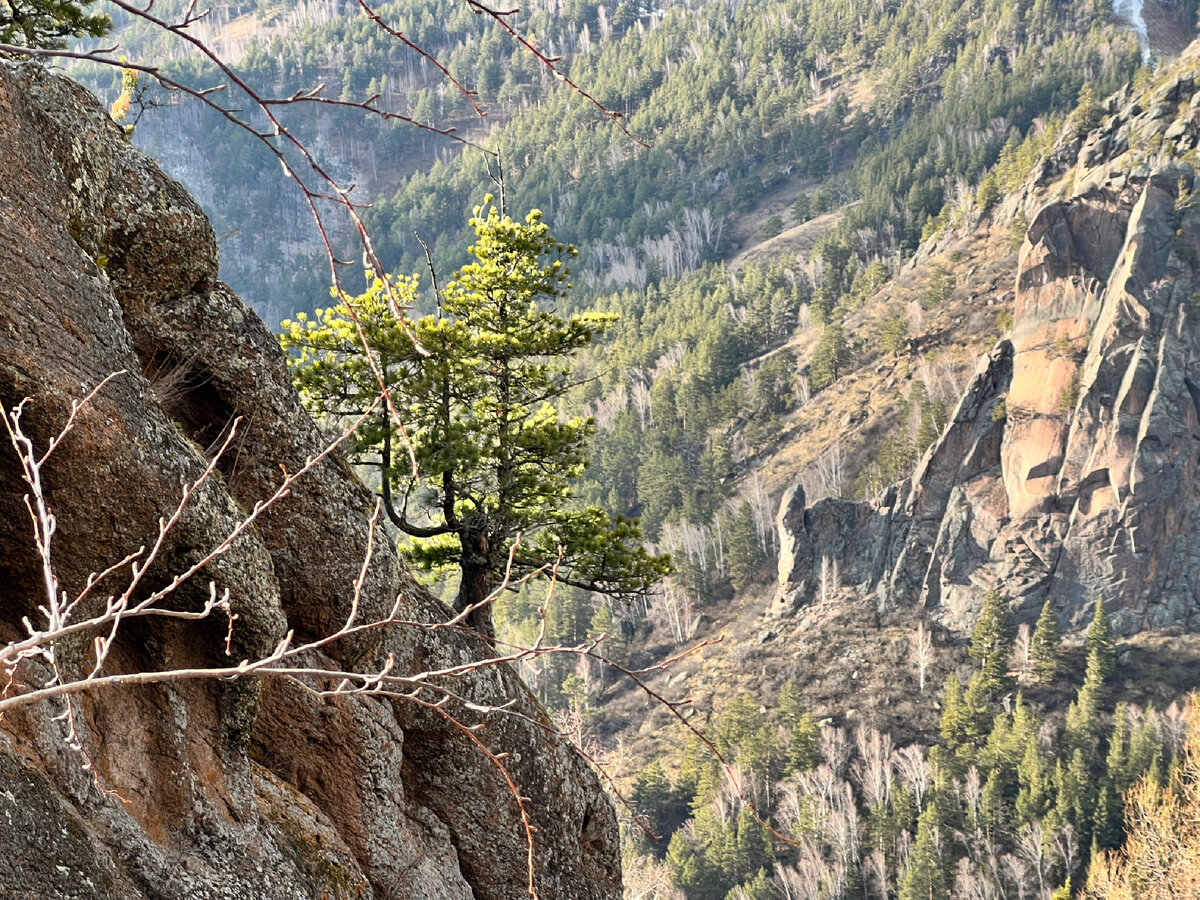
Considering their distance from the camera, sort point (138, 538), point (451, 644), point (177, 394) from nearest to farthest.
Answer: point (138, 538) → point (177, 394) → point (451, 644)

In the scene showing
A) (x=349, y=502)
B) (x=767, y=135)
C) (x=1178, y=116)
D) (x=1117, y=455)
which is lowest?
(x=349, y=502)

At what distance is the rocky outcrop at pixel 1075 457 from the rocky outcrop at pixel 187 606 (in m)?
66.7

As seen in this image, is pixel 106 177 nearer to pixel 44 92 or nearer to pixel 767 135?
pixel 44 92

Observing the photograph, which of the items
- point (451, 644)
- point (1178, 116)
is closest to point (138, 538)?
point (451, 644)

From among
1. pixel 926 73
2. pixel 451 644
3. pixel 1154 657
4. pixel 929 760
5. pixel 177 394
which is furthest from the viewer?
pixel 926 73

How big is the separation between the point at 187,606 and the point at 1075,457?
7370 centimetres

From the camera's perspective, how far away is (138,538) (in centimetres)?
468

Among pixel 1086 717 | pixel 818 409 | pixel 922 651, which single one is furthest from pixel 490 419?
pixel 818 409

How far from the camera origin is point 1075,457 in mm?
69625

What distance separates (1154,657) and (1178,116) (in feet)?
157

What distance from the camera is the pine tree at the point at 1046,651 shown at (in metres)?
60.5

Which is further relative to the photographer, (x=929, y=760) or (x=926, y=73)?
(x=926, y=73)

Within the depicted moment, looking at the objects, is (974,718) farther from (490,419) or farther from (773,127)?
(773,127)

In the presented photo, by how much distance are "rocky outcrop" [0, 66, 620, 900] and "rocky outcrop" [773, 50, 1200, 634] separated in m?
66.7
